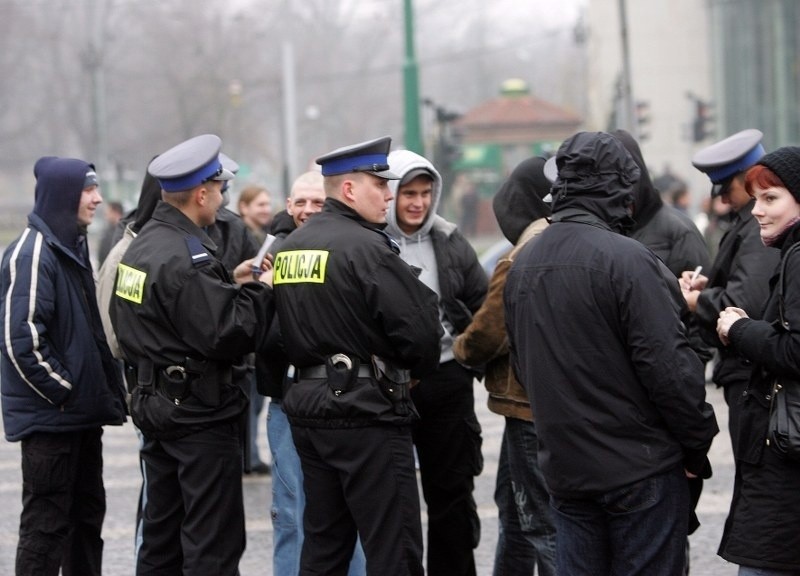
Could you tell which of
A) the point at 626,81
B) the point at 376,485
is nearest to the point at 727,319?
the point at 376,485

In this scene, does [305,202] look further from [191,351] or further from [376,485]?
[376,485]

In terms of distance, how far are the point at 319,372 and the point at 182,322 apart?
1.87ft

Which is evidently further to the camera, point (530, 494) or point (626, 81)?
point (626, 81)

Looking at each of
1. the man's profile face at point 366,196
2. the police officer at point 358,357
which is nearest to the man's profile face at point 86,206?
the police officer at point 358,357

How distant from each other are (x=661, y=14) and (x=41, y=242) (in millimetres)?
45507

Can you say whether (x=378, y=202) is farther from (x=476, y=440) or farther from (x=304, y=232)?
(x=476, y=440)

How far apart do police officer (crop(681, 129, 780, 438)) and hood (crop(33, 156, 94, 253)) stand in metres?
2.55

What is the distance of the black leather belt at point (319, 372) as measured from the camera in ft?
15.4

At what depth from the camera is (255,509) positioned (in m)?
7.73

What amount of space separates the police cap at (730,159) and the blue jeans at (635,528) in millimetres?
1652

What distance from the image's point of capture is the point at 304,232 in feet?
15.8

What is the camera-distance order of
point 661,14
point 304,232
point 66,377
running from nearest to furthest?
1. point 304,232
2. point 66,377
3. point 661,14

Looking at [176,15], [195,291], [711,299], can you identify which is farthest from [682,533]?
[176,15]

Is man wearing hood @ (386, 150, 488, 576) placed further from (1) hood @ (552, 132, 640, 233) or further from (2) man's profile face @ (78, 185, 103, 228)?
(1) hood @ (552, 132, 640, 233)
